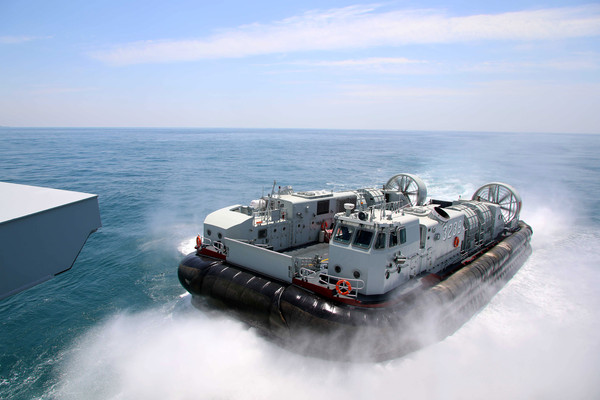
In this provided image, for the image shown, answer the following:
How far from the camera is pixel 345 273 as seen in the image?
31.5ft

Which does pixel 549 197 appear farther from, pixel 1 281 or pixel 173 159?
pixel 173 159

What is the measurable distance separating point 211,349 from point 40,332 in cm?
510

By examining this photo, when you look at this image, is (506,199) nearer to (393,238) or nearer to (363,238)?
(393,238)

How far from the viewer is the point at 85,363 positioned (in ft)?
29.3

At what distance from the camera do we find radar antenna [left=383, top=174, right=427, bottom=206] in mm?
16547

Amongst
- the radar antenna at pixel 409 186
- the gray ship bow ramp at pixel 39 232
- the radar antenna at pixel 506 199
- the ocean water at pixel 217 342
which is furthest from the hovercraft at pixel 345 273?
the gray ship bow ramp at pixel 39 232

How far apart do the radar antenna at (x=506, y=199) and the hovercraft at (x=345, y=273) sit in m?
3.57

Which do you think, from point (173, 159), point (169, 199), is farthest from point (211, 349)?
point (173, 159)

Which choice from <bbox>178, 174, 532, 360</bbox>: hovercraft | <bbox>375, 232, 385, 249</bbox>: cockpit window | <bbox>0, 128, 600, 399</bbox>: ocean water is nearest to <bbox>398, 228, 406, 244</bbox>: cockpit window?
<bbox>178, 174, 532, 360</bbox>: hovercraft

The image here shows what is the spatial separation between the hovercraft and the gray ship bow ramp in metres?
5.55

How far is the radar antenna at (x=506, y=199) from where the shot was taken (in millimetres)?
16641

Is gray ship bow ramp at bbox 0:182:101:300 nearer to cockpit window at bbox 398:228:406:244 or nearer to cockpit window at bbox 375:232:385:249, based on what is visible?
cockpit window at bbox 375:232:385:249

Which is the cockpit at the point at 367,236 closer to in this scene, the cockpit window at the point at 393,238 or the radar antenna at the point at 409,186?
the cockpit window at the point at 393,238

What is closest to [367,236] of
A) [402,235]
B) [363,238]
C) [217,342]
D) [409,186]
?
[363,238]
